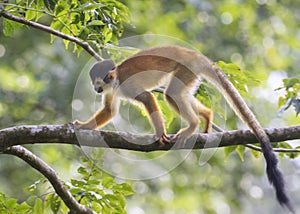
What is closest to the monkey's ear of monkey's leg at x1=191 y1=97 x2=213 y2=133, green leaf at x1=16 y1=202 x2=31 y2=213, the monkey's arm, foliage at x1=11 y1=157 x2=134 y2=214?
the monkey's arm

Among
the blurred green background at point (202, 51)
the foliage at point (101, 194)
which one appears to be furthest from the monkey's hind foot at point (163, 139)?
the blurred green background at point (202, 51)

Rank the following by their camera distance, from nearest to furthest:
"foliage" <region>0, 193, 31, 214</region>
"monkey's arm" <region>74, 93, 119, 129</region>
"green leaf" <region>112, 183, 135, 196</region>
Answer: "foliage" <region>0, 193, 31, 214</region> < "green leaf" <region>112, 183, 135, 196</region> < "monkey's arm" <region>74, 93, 119, 129</region>

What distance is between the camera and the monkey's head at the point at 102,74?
14.5 ft

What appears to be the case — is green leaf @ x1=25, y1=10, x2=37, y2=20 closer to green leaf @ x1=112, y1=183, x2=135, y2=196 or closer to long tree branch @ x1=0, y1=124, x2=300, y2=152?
long tree branch @ x1=0, y1=124, x2=300, y2=152

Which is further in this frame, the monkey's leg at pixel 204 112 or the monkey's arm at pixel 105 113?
the monkey's leg at pixel 204 112

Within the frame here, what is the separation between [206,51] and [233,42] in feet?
2.53

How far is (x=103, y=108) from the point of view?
4684 millimetres

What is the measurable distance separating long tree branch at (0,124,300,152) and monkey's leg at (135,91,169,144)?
1.43ft

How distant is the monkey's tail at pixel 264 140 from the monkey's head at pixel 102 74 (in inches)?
35.0

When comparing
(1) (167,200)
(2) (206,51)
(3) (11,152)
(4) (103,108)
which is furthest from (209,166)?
(3) (11,152)

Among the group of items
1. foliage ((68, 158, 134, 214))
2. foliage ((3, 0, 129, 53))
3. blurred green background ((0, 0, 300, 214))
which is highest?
foliage ((3, 0, 129, 53))

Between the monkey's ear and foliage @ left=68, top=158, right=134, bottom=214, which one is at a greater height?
the monkey's ear

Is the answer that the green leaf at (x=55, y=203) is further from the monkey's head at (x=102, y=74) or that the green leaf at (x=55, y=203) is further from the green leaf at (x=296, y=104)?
the green leaf at (x=296, y=104)

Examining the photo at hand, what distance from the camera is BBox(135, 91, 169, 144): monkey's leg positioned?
13.3 feet
